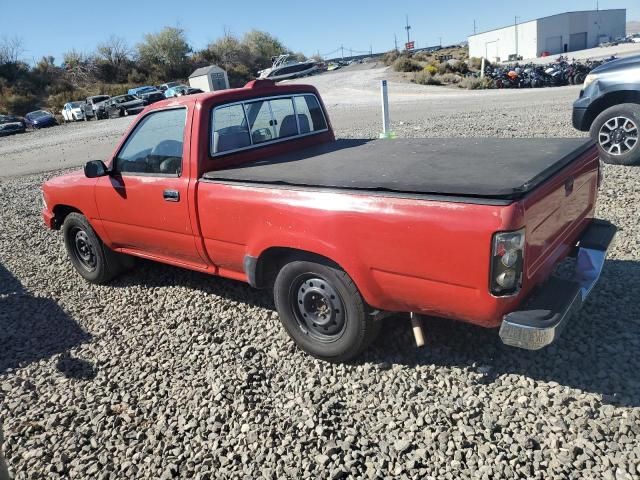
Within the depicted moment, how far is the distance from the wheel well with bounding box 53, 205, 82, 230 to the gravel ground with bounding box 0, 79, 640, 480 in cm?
120

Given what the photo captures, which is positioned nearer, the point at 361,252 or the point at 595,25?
the point at 361,252

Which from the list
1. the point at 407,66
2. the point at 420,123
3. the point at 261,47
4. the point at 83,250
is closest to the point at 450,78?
the point at 407,66

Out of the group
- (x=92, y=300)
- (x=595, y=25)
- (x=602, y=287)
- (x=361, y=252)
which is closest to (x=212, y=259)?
(x=361, y=252)

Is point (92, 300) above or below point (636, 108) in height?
below

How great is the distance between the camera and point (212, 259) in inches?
156

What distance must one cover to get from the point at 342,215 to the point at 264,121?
6.17ft

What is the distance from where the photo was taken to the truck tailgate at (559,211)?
103 inches

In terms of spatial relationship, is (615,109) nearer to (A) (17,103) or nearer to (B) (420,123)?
(B) (420,123)

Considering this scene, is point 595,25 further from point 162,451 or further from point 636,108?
point 162,451

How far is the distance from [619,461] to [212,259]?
9.42 feet

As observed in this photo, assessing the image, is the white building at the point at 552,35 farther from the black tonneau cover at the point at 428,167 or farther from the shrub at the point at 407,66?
the black tonneau cover at the point at 428,167

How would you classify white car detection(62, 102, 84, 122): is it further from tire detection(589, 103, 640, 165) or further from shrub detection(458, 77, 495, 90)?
tire detection(589, 103, 640, 165)

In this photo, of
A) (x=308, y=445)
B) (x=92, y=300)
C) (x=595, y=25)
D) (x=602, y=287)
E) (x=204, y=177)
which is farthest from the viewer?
(x=595, y=25)

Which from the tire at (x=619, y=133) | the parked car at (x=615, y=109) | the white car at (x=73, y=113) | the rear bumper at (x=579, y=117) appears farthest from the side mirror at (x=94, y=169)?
the white car at (x=73, y=113)
